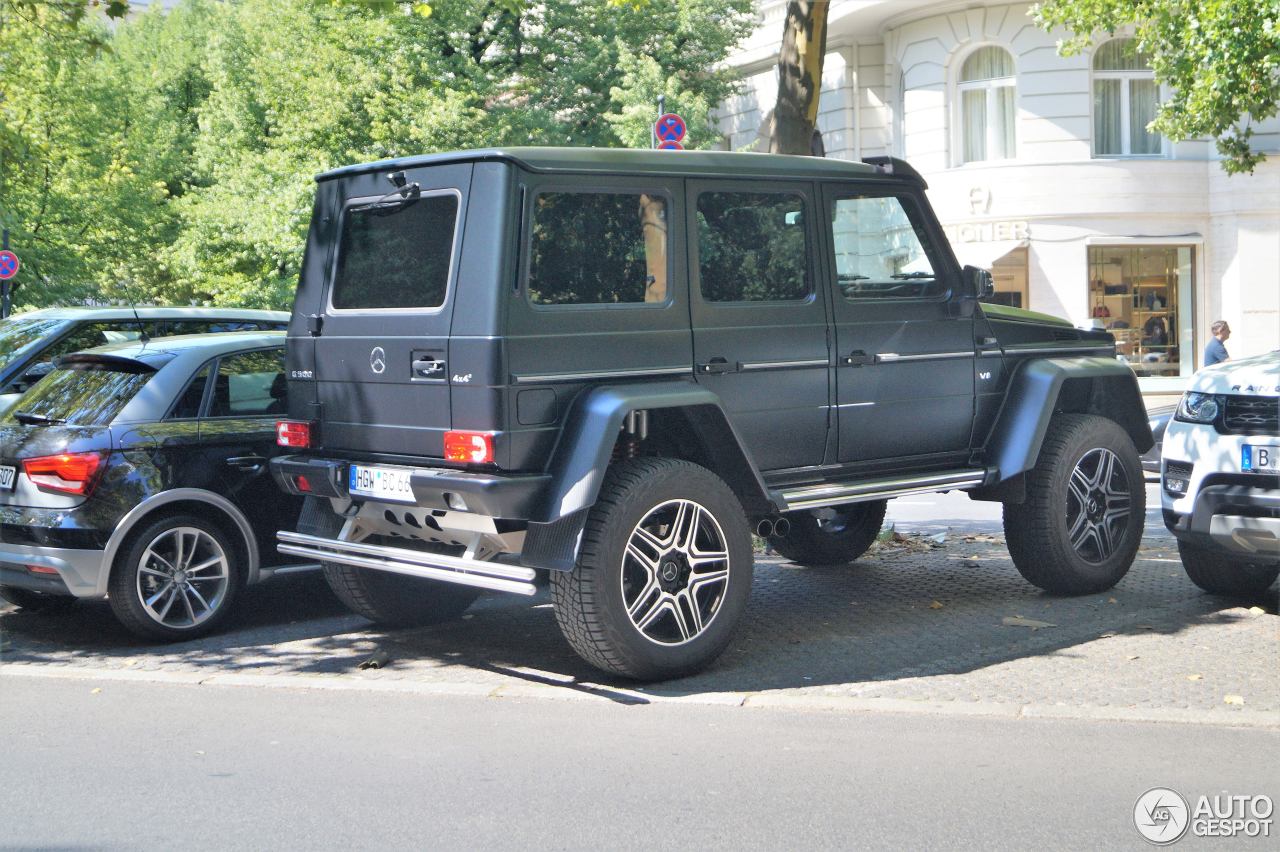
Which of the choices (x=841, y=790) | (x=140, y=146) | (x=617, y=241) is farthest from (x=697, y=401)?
(x=140, y=146)

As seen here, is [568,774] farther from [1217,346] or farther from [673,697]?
[1217,346]

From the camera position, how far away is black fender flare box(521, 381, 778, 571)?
6375 millimetres

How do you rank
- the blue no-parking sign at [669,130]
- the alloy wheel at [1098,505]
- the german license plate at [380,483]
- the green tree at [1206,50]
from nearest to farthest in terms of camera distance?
the german license plate at [380,483]
the alloy wheel at [1098,505]
the blue no-parking sign at [669,130]
the green tree at [1206,50]

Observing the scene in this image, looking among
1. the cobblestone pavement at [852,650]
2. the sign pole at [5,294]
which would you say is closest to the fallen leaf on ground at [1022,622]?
the cobblestone pavement at [852,650]

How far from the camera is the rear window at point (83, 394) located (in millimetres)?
7977

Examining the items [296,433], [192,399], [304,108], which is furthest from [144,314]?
[304,108]

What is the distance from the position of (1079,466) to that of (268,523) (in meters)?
4.52

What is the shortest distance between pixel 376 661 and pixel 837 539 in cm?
364

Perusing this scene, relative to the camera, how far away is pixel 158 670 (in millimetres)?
7293

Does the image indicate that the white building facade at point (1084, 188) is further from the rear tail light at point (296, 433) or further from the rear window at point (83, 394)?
the rear tail light at point (296, 433)

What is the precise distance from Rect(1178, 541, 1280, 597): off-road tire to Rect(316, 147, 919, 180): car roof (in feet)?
8.87

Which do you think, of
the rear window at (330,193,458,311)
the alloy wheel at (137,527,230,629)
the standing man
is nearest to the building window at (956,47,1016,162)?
the standing man

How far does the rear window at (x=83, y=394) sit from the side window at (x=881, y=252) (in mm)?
3740

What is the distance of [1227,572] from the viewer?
838 centimetres
